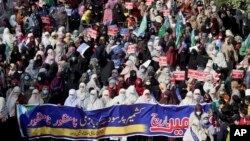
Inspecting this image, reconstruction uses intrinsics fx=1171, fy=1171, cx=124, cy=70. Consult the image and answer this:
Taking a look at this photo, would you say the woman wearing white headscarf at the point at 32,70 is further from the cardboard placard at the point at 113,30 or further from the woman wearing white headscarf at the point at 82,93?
the cardboard placard at the point at 113,30

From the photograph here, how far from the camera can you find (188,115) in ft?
99.7

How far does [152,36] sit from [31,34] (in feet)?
12.6

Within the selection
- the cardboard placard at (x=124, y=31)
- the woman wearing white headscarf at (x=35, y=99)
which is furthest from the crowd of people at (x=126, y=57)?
the cardboard placard at (x=124, y=31)

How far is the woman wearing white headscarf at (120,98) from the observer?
31266mm

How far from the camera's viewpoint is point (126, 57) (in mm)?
35656

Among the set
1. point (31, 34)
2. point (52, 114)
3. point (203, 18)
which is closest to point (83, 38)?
point (31, 34)

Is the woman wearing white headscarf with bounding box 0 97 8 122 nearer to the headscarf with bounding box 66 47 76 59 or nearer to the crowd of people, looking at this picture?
the crowd of people

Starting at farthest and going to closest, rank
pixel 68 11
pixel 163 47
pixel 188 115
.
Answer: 1. pixel 68 11
2. pixel 163 47
3. pixel 188 115

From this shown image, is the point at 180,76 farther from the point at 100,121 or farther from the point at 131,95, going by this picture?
the point at 100,121

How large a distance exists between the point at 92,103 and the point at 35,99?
61.0 inches

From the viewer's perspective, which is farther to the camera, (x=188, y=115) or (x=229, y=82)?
(x=229, y=82)

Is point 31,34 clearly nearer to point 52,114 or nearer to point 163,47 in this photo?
point 163,47

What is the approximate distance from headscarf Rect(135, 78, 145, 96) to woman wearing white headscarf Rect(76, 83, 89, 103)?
4.94ft

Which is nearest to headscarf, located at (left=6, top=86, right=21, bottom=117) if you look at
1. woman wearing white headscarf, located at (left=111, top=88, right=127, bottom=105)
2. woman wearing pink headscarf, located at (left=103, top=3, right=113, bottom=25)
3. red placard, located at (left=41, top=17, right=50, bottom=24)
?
woman wearing white headscarf, located at (left=111, top=88, right=127, bottom=105)
